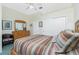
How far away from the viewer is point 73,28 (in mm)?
1349

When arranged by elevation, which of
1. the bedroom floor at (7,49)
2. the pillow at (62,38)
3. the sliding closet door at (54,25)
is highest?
the sliding closet door at (54,25)

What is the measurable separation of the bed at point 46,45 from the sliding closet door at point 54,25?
0.17ft

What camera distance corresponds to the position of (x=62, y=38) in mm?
1324

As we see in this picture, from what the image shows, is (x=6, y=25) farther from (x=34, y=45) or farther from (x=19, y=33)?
(x=34, y=45)

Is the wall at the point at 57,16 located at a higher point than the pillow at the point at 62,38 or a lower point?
higher

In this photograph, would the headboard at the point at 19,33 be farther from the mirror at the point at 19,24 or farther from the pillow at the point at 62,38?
the pillow at the point at 62,38

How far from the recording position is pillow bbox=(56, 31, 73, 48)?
4.22 ft

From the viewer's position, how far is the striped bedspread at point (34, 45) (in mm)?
1301

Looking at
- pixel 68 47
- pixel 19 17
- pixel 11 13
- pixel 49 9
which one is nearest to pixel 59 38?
pixel 68 47

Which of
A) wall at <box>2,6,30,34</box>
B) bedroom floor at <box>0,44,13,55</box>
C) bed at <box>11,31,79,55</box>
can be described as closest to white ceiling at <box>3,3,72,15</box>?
wall at <box>2,6,30,34</box>

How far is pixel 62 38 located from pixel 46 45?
0.67 feet

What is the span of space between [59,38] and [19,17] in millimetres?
541

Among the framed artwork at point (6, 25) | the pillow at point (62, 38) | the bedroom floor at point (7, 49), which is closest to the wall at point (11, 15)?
the framed artwork at point (6, 25)

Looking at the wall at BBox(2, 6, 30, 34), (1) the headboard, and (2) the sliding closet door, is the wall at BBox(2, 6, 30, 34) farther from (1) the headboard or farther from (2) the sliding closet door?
(2) the sliding closet door
